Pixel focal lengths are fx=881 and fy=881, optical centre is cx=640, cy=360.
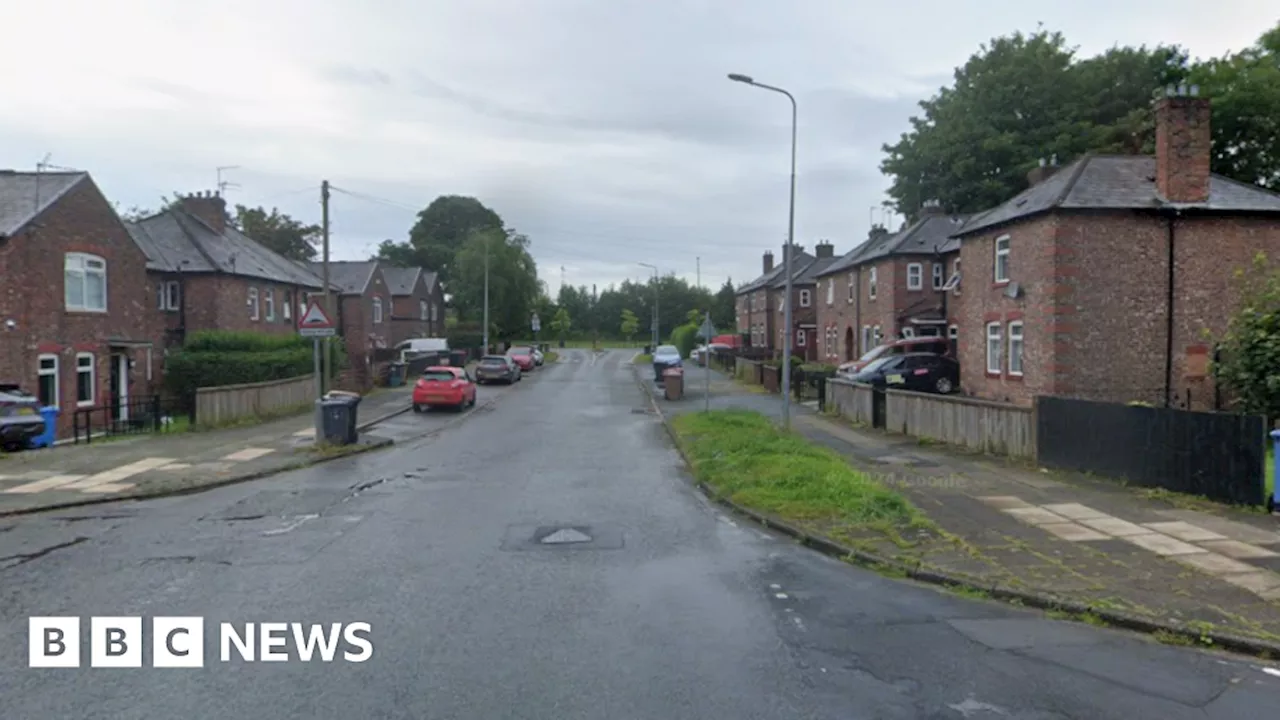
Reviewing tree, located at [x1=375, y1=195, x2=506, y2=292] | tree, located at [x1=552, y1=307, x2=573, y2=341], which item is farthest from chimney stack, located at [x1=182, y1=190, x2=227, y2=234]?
tree, located at [x1=552, y1=307, x2=573, y2=341]

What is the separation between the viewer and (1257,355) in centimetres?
1408

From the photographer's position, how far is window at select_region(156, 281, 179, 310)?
35500mm

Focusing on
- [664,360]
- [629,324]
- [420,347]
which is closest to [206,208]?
[420,347]

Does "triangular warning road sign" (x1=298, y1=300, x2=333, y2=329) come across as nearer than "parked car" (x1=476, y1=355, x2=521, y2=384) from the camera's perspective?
Yes

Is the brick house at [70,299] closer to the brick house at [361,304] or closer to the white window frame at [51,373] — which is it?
the white window frame at [51,373]

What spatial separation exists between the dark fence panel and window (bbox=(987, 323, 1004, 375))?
9.21 meters

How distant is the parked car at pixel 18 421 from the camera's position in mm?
18016

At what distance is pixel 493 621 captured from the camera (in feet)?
23.7

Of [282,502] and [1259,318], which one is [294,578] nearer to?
[282,502]

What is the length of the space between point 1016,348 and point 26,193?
27873 mm

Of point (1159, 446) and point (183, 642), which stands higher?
point (1159, 446)

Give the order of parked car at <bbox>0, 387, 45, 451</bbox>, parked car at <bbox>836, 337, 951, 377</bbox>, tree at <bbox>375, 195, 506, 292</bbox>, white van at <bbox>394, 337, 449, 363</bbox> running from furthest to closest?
1. tree at <bbox>375, 195, 506, 292</bbox>
2. white van at <bbox>394, 337, 449, 363</bbox>
3. parked car at <bbox>836, 337, 951, 377</bbox>
4. parked car at <bbox>0, 387, 45, 451</bbox>

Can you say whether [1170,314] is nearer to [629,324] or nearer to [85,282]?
[85,282]

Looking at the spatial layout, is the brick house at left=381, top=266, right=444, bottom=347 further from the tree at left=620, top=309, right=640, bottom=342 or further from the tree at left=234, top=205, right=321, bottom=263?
the tree at left=620, top=309, right=640, bottom=342
